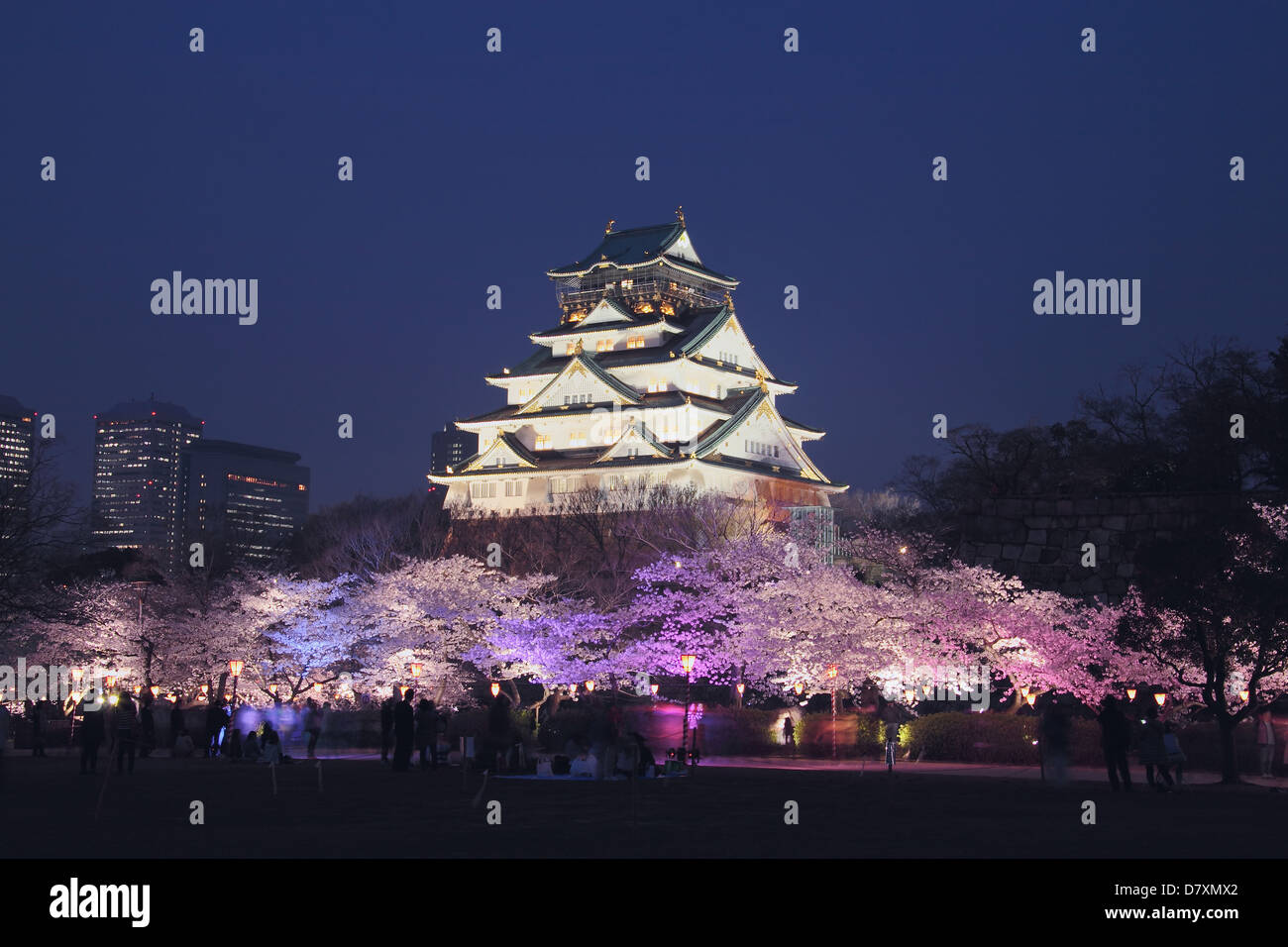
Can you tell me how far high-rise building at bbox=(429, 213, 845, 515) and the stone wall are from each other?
937 inches

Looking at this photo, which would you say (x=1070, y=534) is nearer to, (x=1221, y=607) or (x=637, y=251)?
(x=1221, y=607)

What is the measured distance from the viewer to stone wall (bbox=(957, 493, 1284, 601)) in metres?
44.1

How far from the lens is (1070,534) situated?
45438 mm

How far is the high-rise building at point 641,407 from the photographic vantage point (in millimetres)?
72125

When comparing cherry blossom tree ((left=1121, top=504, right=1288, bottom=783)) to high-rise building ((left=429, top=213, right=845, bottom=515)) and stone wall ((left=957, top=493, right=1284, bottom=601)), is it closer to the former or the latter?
stone wall ((left=957, top=493, right=1284, bottom=601))

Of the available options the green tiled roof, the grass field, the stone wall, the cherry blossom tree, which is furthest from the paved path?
the green tiled roof

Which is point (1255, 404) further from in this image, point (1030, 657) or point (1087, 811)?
point (1087, 811)

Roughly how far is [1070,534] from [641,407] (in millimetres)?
31616

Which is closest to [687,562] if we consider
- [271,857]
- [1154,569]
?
[1154,569]

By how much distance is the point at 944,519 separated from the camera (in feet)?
203

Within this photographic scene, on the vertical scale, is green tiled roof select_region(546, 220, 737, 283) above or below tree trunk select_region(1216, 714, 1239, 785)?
above

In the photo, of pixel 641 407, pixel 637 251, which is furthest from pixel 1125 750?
pixel 637 251

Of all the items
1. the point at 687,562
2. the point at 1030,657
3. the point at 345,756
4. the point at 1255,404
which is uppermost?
the point at 1255,404
